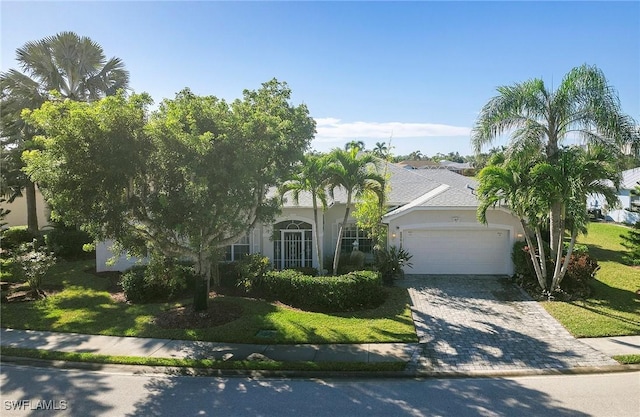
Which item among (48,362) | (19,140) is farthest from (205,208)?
(19,140)

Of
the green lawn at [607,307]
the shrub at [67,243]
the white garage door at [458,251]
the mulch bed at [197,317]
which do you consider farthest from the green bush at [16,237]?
the green lawn at [607,307]

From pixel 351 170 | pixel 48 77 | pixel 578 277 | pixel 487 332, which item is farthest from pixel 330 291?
pixel 48 77

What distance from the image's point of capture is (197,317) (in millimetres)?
12172

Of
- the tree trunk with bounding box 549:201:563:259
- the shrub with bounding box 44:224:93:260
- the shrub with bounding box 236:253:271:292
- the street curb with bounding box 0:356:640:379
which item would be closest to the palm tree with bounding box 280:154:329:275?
the shrub with bounding box 236:253:271:292

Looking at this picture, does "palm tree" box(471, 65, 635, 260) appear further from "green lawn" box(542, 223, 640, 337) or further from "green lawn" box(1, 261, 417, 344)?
"green lawn" box(1, 261, 417, 344)

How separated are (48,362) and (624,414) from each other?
11.8 meters

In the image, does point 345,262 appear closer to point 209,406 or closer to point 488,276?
point 488,276

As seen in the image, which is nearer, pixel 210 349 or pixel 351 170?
pixel 210 349

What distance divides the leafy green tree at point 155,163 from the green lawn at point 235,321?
250 cm

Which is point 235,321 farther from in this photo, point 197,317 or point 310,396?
point 310,396

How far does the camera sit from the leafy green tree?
922cm

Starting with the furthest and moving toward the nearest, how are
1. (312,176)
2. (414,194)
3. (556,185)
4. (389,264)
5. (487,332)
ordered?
(414,194) < (389,264) < (312,176) < (556,185) < (487,332)

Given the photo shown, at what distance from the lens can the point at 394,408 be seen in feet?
24.4

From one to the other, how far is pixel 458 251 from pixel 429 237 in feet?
4.30
